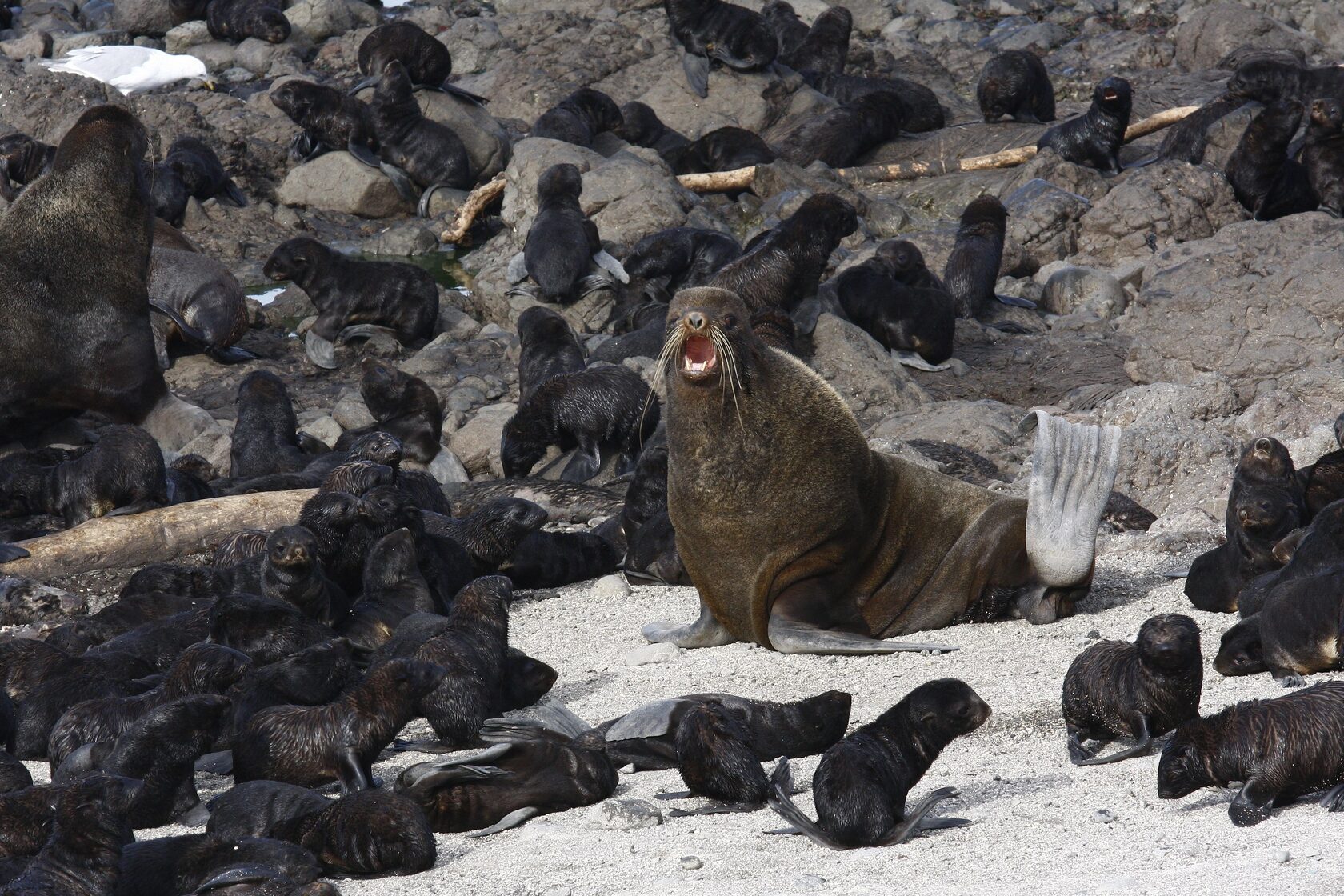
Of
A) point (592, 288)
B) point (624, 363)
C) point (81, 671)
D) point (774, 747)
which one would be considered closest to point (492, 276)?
point (592, 288)

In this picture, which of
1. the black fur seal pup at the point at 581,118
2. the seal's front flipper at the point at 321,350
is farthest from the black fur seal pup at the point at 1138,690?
the black fur seal pup at the point at 581,118

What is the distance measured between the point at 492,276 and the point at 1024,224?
6139 millimetres

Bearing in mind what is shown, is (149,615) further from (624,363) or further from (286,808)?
(624,363)

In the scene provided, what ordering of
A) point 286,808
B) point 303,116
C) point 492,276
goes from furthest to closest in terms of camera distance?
point 303,116 → point 492,276 → point 286,808

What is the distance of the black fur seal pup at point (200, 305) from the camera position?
51.6ft

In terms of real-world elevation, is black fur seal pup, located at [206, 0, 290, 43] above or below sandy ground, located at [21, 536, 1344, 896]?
below

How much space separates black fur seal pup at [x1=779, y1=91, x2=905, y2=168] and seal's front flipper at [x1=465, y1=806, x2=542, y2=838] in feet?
61.9

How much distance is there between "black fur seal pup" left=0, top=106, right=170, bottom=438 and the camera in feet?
37.9

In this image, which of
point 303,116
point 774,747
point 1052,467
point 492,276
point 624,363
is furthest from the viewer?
point 303,116

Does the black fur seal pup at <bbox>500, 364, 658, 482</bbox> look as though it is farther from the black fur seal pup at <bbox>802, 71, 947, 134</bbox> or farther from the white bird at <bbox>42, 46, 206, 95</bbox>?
the white bird at <bbox>42, 46, 206, 95</bbox>

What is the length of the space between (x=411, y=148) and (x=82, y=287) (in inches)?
420

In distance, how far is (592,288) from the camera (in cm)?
1688

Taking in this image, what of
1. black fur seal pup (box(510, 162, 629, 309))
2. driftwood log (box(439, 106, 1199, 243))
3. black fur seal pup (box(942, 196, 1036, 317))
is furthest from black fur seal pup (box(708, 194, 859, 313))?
driftwood log (box(439, 106, 1199, 243))

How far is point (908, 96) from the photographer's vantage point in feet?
80.9
